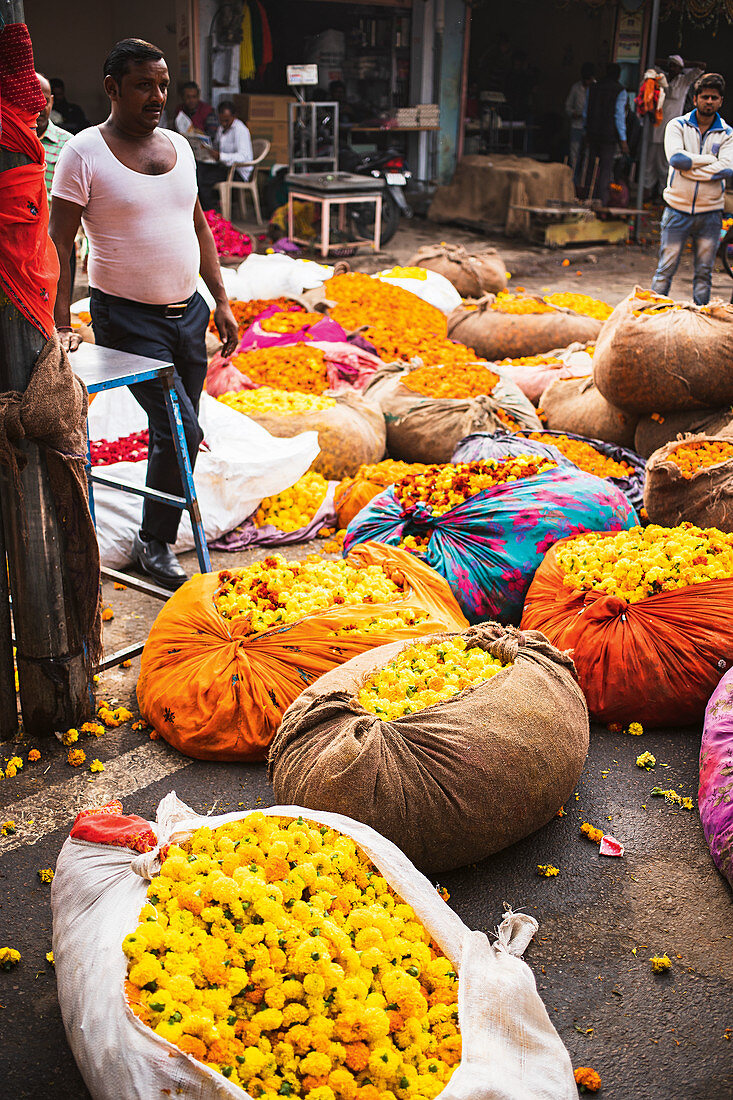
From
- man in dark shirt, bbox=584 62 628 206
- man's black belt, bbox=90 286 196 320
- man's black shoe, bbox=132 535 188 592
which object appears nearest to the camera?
man's black belt, bbox=90 286 196 320

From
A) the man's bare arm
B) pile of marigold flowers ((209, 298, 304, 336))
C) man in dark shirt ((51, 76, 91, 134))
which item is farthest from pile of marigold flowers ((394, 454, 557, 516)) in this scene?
man in dark shirt ((51, 76, 91, 134))

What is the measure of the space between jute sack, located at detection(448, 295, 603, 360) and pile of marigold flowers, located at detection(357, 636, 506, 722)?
4.67 meters

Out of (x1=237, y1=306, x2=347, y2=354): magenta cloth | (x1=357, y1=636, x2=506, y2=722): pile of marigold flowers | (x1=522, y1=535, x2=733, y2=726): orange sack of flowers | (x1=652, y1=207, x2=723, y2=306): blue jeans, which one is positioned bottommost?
(x1=522, y1=535, x2=733, y2=726): orange sack of flowers

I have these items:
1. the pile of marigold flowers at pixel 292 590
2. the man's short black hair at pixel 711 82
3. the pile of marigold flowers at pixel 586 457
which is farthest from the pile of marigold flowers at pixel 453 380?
the man's short black hair at pixel 711 82

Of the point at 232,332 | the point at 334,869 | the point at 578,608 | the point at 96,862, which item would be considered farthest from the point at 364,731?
the point at 232,332

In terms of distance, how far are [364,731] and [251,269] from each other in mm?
6512

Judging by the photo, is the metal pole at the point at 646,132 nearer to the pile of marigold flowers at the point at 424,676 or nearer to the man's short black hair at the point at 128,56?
the man's short black hair at the point at 128,56

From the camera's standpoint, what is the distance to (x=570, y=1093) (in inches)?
74.3

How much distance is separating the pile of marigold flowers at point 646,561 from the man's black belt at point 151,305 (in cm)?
190

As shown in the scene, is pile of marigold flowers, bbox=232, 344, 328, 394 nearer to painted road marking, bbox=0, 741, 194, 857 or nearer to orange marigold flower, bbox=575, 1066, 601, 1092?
painted road marking, bbox=0, 741, 194, 857

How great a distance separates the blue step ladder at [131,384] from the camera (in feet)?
11.2

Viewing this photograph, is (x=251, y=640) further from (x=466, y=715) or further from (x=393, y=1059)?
(x=393, y=1059)

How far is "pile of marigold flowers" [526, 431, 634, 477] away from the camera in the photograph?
519cm

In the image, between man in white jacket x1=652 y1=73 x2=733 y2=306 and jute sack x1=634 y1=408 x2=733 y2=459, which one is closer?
jute sack x1=634 y1=408 x2=733 y2=459
